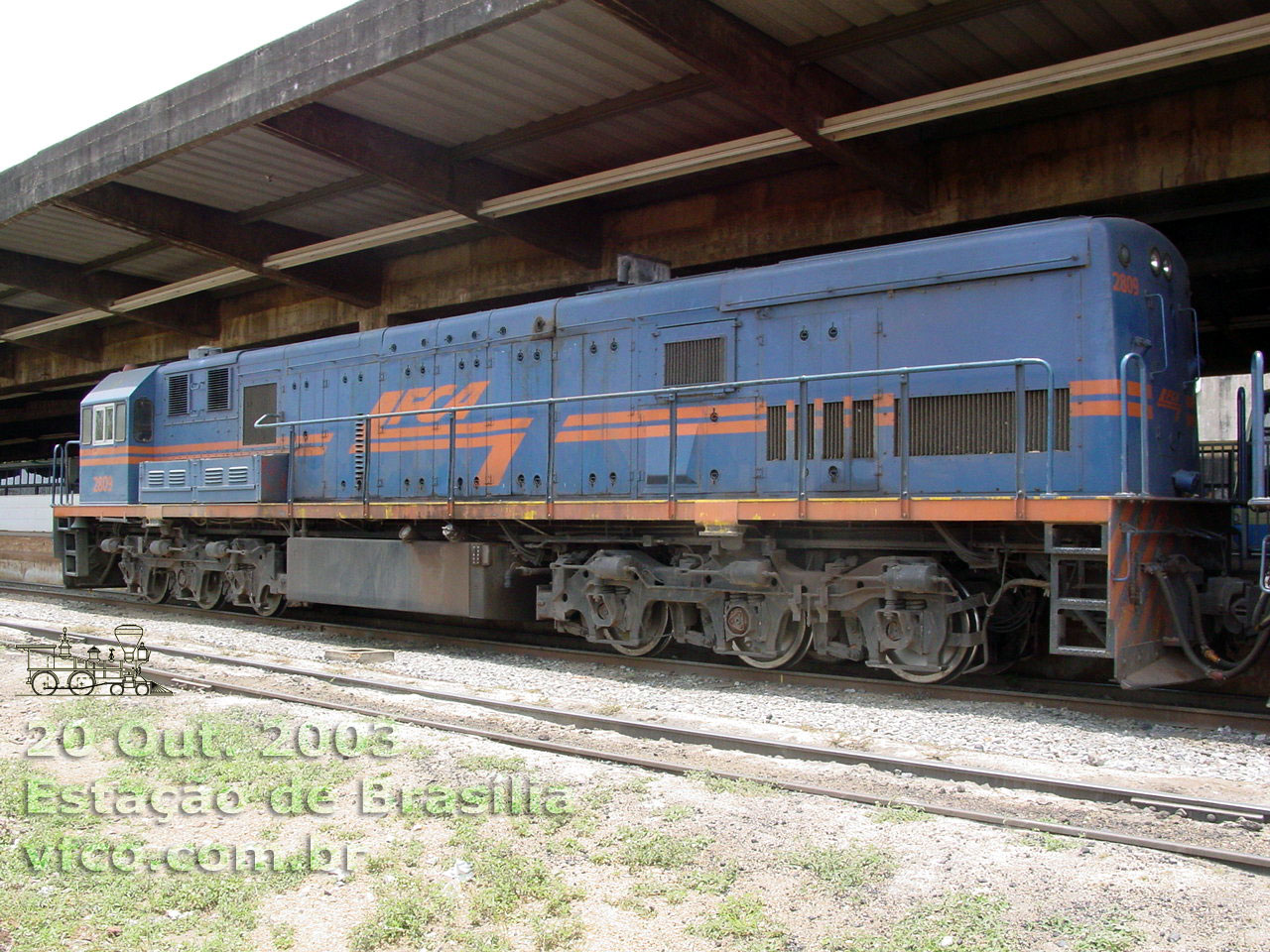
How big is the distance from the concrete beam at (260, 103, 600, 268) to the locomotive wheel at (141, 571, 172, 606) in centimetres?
718

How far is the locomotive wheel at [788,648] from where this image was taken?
8.80m

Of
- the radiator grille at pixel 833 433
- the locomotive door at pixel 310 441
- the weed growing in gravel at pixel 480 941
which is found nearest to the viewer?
the weed growing in gravel at pixel 480 941

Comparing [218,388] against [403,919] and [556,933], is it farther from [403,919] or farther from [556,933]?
[556,933]

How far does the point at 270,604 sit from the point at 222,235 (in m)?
6.86

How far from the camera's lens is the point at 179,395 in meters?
15.3

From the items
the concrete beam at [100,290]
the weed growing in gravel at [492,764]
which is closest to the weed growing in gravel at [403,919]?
the weed growing in gravel at [492,764]

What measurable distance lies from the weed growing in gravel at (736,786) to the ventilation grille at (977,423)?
12.2 ft

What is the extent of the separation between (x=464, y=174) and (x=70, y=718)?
370 inches

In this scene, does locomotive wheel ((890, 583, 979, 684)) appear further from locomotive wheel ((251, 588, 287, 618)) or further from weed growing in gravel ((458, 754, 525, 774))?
locomotive wheel ((251, 588, 287, 618))

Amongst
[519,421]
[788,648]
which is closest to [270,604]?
[519,421]

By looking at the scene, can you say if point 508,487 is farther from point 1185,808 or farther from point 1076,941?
point 1076,941

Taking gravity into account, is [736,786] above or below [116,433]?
below

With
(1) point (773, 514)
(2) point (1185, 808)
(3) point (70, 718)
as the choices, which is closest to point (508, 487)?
(1) point (773, 514)

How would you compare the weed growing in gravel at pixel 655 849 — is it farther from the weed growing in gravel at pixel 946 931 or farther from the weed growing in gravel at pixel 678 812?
the weed growing in gravel at pixel 946 931
